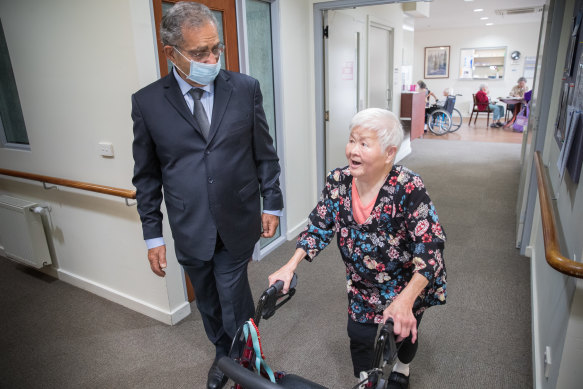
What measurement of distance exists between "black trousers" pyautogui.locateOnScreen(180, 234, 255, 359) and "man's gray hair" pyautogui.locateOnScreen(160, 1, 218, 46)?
82 cm

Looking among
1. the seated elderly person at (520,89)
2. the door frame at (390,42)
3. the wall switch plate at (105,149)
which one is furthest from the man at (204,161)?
the seated elderly person at (520,89)

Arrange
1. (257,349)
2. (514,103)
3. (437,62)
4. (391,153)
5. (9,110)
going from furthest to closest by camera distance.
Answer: (437,62), (514,103), (9,110), (391,153), (257,349)

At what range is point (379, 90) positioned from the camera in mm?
5633

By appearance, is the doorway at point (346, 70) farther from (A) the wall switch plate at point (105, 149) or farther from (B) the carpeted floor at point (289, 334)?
(A) the wall switch plate at point (105, 149)

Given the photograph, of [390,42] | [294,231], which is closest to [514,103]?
[390,42]

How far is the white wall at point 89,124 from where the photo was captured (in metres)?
2.03

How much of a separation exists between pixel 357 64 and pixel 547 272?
332 cm

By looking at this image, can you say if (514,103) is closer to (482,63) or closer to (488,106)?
(488,106)

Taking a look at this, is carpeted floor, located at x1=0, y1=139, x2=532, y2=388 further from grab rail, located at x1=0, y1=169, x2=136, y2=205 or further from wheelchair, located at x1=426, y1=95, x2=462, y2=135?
wheelchair, located at x1=426, y1=95, x2=462, y2=135

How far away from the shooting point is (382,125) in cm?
130

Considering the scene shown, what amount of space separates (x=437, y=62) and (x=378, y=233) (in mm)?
12858

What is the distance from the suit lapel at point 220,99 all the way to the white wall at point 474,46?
11.9 m

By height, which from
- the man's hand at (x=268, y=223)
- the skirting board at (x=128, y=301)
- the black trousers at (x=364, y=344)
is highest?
the man's hand at (x=268, y=223)

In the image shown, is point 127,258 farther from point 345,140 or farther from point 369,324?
point 345,140
